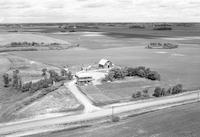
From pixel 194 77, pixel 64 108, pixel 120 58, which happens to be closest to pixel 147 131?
pixel 64 108

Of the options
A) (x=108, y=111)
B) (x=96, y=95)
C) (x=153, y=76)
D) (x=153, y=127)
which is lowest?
(x=153, y=127)

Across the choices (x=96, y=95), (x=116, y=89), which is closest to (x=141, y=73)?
(x=116, y=89)

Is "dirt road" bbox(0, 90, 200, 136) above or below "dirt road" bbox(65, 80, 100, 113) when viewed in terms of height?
below

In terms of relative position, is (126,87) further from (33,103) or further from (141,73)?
(33,103)

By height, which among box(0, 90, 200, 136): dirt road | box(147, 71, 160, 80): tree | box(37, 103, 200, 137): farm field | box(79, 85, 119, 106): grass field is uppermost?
box(147, 71, 160, 80): tree

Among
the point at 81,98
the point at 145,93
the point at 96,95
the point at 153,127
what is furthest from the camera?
the point at 145,93

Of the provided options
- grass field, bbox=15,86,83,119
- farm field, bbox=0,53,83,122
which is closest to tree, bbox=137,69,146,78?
farm field, bbox=0,53,83,122

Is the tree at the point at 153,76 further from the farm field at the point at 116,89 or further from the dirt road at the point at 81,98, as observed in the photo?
the dirt road at the point at 81,98

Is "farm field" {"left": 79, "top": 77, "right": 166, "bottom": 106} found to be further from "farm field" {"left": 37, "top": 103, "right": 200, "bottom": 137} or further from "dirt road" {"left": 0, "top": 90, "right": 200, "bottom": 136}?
"farm field" {"left": 37, "top": 103, "right": 200, "bottom": 137}
